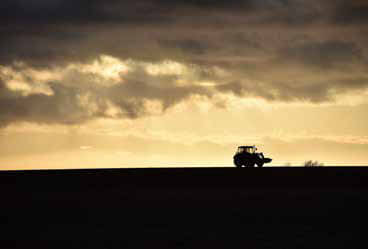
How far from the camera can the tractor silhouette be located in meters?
44.1

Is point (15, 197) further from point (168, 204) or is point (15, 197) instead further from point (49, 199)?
point (168, 204)

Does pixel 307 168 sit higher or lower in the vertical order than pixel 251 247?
higher

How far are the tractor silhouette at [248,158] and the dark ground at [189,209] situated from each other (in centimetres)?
229

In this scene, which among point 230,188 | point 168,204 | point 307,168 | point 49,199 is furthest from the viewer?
point 307,168

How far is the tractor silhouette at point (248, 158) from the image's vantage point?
44094mm

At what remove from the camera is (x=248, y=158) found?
4419 centimetres

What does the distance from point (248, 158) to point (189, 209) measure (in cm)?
1923

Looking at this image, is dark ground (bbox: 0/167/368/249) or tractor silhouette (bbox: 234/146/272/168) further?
tractor silhouette (bbox: 234/146/272/168)

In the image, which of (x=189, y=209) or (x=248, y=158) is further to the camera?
(x=248, y=158)

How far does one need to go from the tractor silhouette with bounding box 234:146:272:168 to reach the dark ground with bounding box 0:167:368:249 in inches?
90.1

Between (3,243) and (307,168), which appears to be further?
(307,168)

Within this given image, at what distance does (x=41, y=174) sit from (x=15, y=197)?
Result: 13257 millimetres

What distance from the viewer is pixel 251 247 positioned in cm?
1789

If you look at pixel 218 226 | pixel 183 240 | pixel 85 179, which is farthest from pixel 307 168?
pixel 183 240
